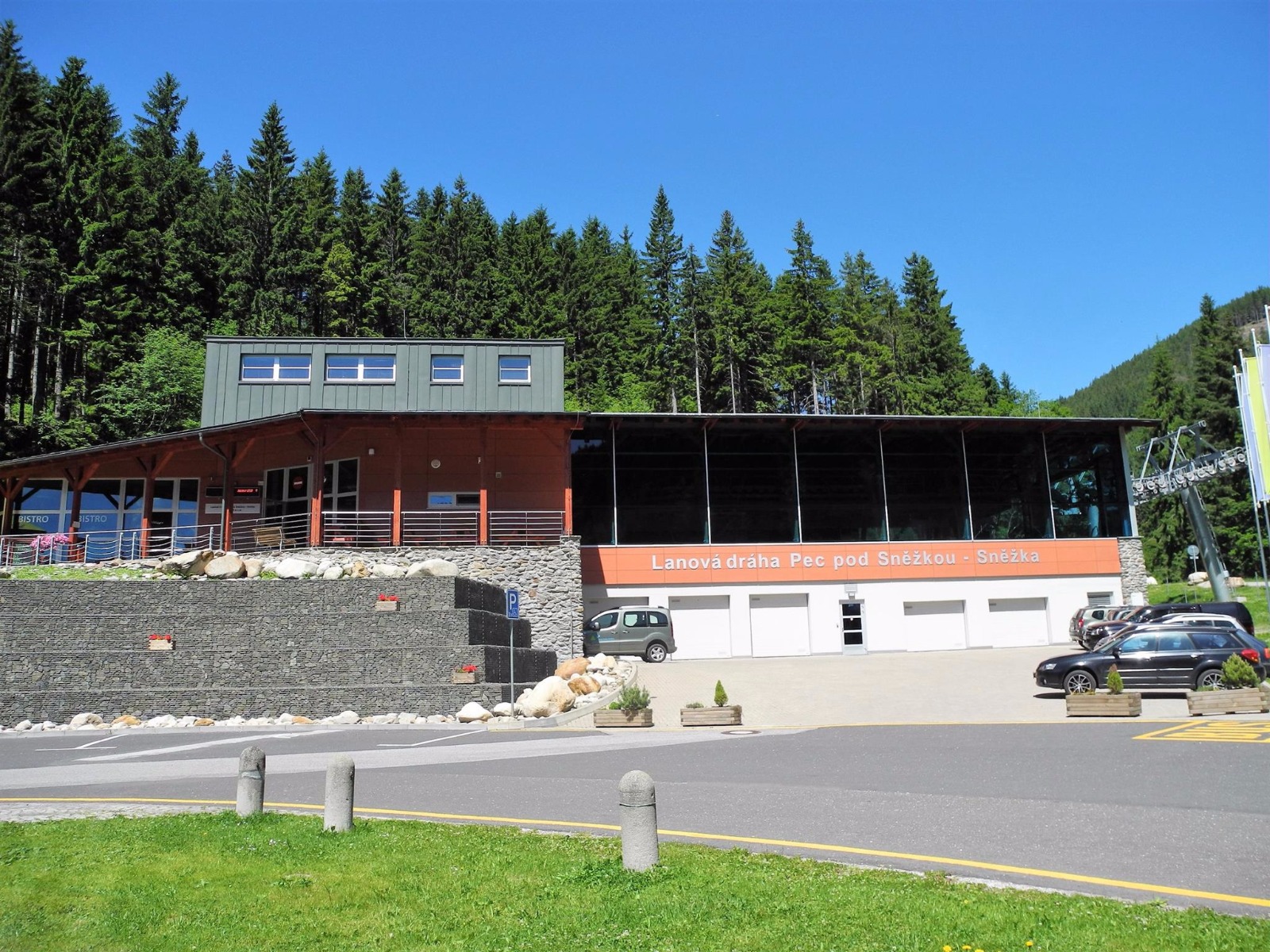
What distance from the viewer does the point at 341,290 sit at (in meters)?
54.9

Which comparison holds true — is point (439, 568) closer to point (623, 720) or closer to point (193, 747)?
point (623, 720)

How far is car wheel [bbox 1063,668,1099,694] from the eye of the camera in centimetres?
1966

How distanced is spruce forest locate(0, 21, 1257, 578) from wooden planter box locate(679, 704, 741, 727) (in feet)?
114

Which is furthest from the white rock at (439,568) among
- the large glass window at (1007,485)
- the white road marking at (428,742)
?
the large glass window at (1007,485)

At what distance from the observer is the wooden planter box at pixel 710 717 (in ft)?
57.7

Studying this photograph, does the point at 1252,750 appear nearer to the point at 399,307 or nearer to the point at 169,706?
the point at 169,706

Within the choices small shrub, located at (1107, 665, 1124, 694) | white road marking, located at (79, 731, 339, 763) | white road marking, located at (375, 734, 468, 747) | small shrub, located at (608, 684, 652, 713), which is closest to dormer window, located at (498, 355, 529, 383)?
small shrub, located at (608, 684, 652, 713)

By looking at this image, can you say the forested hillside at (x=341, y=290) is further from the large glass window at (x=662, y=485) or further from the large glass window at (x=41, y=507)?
the large glass window at (x=662, y=485)

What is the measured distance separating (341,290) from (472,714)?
41912 mm

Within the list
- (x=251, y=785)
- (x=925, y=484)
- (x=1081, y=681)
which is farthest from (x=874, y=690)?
(x=251, y=785)

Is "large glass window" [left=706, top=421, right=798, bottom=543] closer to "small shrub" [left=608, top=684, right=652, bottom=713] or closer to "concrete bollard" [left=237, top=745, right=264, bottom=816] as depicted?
"small shrub" [left=608, top=684, right=652, bottom=713]

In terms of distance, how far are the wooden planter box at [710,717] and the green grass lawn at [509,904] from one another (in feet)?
34.3

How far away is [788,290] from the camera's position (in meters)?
67.0

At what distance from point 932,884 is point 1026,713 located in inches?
533
